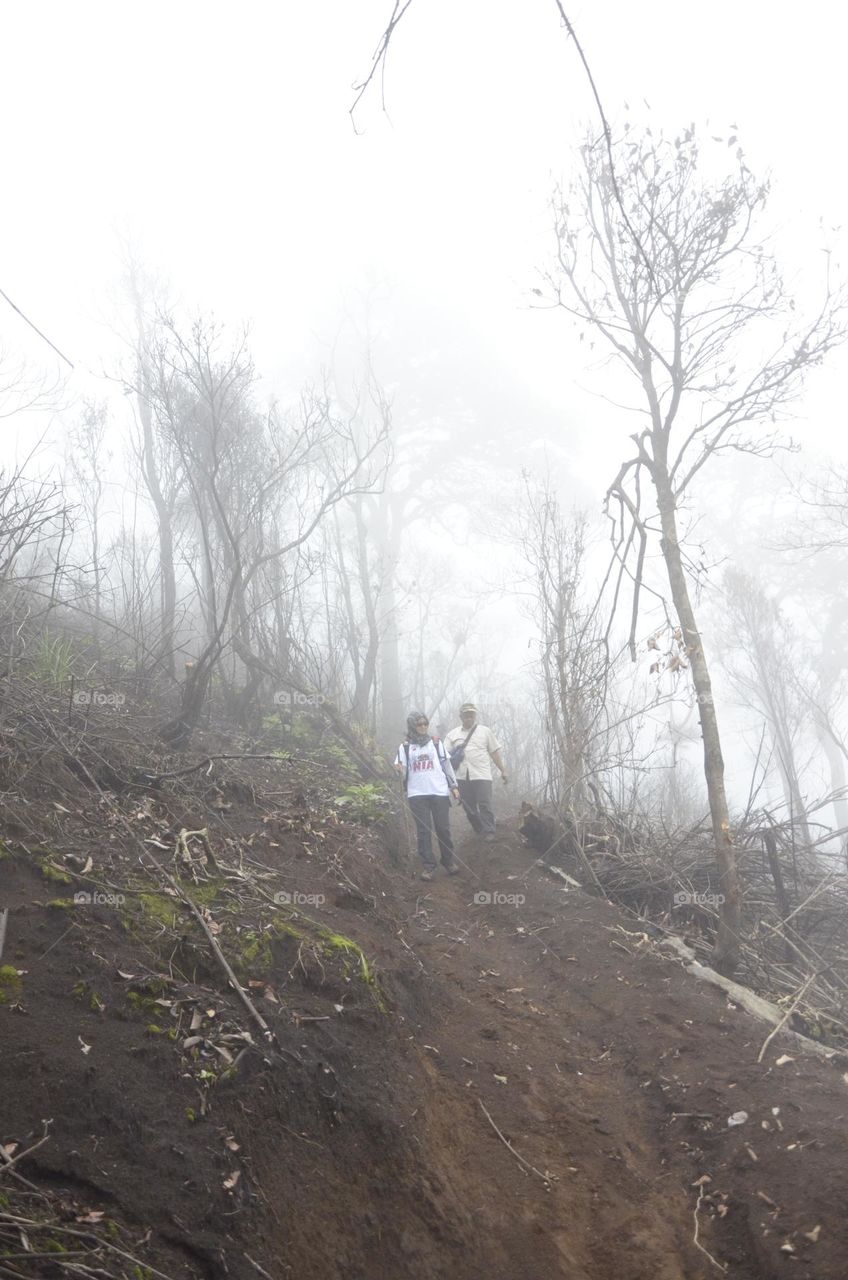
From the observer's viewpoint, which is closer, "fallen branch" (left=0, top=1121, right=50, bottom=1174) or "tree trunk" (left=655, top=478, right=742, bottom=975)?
"fallen branch" (left=0, top=1121, right=50, bottom=1174)

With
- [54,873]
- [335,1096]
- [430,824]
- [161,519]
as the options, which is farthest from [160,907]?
[161,519]

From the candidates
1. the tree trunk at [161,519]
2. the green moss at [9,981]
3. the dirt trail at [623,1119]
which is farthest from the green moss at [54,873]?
the tree trunk at [161,519]

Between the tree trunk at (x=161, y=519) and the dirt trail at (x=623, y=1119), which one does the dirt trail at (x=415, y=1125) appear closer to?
the dirt trail at (x=623, y=1119)

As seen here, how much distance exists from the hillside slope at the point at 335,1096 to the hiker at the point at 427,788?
8.35ft

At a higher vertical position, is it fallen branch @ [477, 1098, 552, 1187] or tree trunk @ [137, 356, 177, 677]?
tree trunk @ [137, 356, 177, 677]

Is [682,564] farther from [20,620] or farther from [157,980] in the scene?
[20,620]

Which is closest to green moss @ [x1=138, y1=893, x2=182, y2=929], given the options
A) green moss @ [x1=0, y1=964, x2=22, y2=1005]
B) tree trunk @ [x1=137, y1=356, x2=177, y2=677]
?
green moss @ [x1=0, y1=964, x2=22, y2=1005]

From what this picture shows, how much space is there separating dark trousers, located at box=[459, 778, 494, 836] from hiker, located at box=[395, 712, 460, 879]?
70 centimetres

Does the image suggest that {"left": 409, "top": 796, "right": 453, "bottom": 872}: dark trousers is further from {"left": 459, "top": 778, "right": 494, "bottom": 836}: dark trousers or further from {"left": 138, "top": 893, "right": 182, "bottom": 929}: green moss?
{"left": 138, "top": 893, "right": 182, "bottom": 929}: green moss

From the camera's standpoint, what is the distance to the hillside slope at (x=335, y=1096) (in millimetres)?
2988

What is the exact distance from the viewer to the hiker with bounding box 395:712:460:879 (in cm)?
891

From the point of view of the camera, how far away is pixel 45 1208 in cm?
263

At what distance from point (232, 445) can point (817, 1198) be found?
10587mm

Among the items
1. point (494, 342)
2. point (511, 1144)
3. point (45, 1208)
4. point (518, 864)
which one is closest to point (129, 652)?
point (518, 864)
